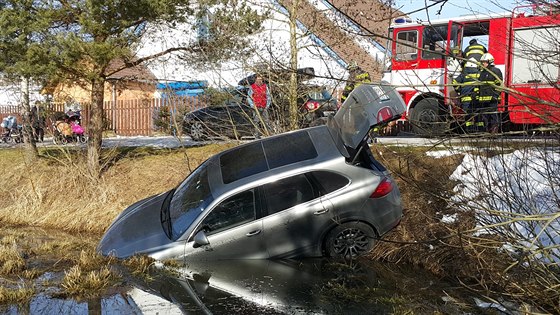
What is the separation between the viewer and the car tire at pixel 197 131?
11.9 metres

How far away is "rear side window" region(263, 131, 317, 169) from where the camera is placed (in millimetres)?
6785

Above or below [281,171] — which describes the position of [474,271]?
below

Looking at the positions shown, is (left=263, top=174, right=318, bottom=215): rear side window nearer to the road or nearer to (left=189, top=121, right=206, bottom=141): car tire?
the road

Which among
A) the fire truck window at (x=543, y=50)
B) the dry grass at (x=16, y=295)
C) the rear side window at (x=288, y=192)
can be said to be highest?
the fire truck window at (x=543, y=50)

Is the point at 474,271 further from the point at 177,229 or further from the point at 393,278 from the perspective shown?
the point at 177,229

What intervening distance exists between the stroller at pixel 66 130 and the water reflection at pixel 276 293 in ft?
25.4

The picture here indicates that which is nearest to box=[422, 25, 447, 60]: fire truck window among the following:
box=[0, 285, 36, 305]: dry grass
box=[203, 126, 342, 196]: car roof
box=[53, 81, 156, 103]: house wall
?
box=[203, 126, 342, 196]: car roof

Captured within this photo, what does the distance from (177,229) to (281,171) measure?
4.48 feet

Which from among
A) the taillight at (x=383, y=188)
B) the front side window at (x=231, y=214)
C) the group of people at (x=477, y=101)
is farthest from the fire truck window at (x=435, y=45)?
the front side window at (x=231, y=214)

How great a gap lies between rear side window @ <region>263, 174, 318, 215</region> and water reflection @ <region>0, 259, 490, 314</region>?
2.14 feet

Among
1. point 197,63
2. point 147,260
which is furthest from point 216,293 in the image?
point 197,63

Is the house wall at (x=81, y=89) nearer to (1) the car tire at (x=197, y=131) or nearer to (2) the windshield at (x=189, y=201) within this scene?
(1) the car tire at (x=197, y=131)

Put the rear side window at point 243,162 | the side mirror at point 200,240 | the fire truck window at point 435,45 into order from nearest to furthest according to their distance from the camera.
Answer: the fire truck window at point 435,45 < the side mirror at point 200,240 < the rear side window at point 243,162

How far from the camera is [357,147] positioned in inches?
260
